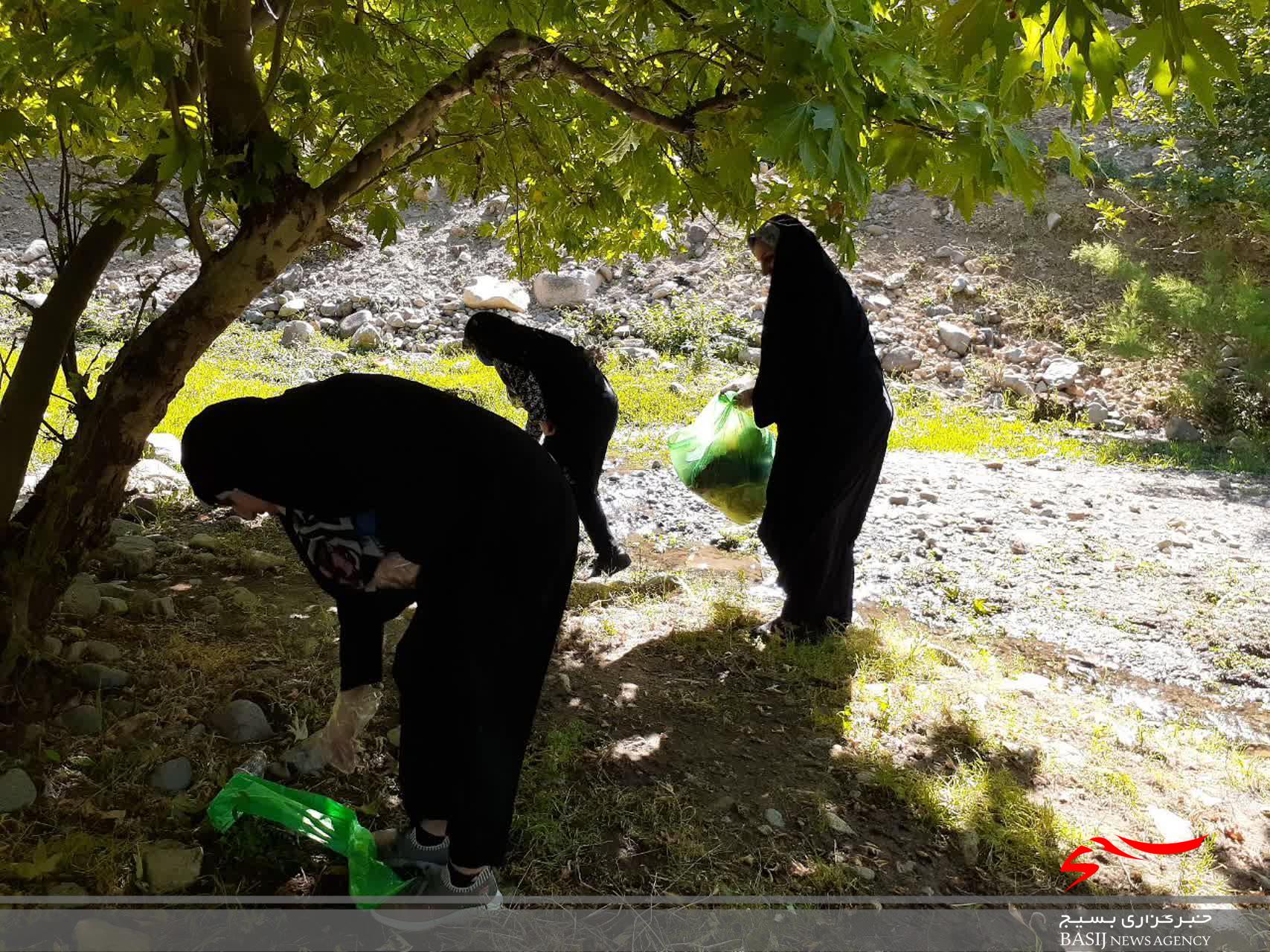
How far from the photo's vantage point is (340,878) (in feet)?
6.82

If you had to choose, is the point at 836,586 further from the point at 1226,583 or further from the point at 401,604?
the point at 1226,583

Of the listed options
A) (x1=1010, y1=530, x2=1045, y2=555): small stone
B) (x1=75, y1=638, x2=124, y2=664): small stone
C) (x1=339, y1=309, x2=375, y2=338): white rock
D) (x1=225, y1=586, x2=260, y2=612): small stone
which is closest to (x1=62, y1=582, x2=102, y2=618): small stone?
(x1=75, y1=638, x2=124, y2=664): small stone

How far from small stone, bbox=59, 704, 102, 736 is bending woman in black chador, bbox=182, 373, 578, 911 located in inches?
39.4

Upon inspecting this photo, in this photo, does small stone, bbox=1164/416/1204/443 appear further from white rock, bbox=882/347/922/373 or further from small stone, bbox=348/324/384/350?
small stone, bbox=348/324/384/350

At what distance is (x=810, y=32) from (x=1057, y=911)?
2.11m

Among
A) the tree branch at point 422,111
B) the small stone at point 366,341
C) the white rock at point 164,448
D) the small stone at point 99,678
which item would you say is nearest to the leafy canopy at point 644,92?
the tree branch at point 422,111

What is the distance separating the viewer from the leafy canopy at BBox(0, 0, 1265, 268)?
1.68m

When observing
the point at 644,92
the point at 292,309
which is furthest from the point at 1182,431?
the point at 292,309

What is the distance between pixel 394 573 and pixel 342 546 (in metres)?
0.12

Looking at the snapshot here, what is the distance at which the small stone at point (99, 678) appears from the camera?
2582 millimetres

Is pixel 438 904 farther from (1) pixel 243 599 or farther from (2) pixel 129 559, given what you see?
(2) pixel 129 559

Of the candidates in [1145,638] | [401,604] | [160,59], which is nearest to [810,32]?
[160,59]

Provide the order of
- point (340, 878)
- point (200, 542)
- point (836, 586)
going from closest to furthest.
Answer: point (340, 878) < point (836, 586) < point (200, 542)

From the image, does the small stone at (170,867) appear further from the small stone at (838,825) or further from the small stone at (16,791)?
the small stone at (838,825)
